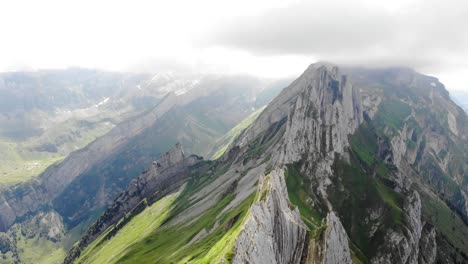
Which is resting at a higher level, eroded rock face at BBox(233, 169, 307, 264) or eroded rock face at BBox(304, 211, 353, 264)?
eroded rock face at BBox(233, 169, 307, 264)

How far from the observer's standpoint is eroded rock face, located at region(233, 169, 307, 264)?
13275 cm

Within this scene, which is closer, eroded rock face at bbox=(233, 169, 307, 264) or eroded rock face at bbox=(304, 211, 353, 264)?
eroded rock face at bbox=(233, 169, 307, 264)

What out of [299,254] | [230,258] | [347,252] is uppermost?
[230,258]

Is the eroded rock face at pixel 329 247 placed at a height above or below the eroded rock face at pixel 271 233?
below

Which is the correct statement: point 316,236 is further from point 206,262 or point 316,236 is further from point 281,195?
point 206,262

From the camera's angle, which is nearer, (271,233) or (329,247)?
(271,233)

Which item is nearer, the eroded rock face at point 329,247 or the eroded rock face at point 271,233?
the eroded rock face at point 271,233

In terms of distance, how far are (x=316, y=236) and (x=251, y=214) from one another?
93.2 ft

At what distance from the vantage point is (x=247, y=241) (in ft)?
443

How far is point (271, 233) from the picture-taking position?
476 ft

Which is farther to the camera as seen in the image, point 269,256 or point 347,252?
point 347,252

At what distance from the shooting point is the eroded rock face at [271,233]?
13275 centimetres

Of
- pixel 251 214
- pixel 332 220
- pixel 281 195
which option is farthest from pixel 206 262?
pixel 332 220

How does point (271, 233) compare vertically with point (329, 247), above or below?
above
